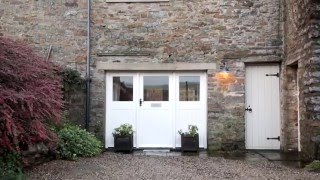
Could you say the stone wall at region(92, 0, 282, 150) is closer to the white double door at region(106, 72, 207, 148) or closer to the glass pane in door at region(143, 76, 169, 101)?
the white double door at region(106, 72, 207, 148)

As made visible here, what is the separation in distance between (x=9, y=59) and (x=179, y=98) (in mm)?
4908

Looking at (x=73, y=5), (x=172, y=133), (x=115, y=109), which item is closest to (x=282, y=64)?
(x=172, y=133)

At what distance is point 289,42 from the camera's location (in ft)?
30.3

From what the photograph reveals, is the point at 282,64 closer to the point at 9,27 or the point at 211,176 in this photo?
the point at 211,176

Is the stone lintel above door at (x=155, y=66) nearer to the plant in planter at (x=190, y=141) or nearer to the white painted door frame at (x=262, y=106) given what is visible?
the white painted door frame at (x=262, y=106)

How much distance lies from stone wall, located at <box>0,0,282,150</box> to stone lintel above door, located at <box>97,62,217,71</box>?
0.39 feet

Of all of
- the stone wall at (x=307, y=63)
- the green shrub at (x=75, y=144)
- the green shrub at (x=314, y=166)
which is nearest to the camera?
the green shrub at (x=314, y=166)

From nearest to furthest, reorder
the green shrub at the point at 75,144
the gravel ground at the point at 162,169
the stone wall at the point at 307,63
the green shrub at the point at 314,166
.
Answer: the gravel ground at the point at 162,169 < the green shrub at the point at 314,166 < the stone wall at the point at 307,63 < the green shrub at the point at 75,144

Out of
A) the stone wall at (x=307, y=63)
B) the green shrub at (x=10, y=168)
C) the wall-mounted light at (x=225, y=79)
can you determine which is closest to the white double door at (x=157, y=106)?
the wall-mounted light at (x=225, y=79)

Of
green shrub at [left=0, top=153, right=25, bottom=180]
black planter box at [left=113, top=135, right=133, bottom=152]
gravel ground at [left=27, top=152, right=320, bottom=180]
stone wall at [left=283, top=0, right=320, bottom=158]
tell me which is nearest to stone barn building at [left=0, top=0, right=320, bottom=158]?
black planter box at [left=113, top=135, right=133, bottom=152]

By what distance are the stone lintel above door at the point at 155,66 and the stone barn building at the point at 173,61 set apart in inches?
1.0

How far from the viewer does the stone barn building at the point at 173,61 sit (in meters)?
9.73

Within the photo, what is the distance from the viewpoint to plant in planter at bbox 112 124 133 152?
9.48 metres

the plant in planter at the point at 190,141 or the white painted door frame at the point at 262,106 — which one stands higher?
the white painted door frame at the point at 262,106
